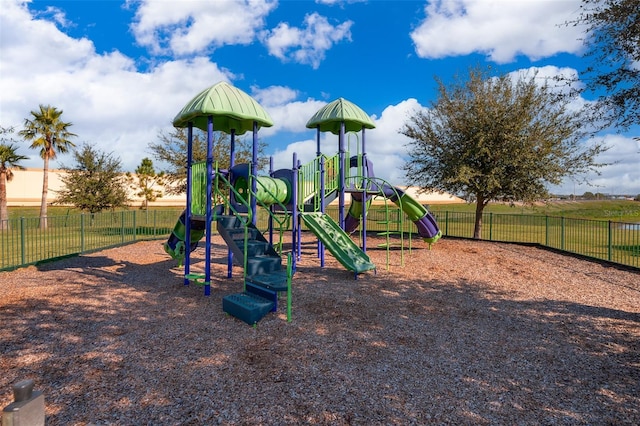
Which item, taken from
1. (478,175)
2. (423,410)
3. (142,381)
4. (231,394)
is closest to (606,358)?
(423,410)

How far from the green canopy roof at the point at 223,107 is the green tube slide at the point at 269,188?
1.46 meters

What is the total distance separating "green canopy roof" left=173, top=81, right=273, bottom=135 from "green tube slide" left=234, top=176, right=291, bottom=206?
146cm

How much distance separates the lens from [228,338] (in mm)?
5406

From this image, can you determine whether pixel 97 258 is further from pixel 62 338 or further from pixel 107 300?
pixel 62 338

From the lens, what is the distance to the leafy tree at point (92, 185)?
934 inches

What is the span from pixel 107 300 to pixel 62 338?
2043 mm

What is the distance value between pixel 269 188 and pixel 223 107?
259 centimetres

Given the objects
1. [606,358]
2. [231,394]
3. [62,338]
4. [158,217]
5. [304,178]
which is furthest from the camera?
[158,217]

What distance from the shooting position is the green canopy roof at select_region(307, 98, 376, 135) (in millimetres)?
11742

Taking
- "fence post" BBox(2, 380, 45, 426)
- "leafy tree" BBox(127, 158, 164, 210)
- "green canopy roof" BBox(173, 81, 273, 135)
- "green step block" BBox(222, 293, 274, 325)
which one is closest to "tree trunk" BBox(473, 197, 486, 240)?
"green canopy roof" BBox(173, 81, 273, 135)

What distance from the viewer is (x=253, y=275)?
6.96 meters

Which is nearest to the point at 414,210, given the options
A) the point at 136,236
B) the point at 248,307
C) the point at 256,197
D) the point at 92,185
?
the point at 256,197

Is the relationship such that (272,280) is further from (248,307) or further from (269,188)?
(269,188)

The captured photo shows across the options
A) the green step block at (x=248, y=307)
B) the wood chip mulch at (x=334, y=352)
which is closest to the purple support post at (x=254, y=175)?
the wood chip mulch at (x=334, y=352)
